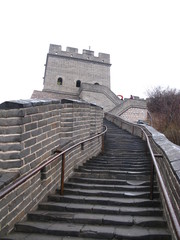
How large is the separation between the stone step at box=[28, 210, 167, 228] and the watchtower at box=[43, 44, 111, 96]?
32.2 metres

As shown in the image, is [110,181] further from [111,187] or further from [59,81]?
[59,81]

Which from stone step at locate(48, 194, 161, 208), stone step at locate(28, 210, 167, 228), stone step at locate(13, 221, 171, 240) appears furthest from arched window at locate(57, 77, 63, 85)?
stone step at locate(13, 221, 171, 240)

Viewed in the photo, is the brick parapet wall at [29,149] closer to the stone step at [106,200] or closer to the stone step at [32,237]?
the stone step at [32,237]

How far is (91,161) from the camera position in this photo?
23.9 ft

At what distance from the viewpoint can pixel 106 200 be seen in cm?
423

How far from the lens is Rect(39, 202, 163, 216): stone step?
3827mm

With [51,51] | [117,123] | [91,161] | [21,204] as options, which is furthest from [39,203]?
[51,51]

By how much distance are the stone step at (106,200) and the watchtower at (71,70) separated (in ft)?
103

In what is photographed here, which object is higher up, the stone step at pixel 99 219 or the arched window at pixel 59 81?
the arched window at pixel 59 81

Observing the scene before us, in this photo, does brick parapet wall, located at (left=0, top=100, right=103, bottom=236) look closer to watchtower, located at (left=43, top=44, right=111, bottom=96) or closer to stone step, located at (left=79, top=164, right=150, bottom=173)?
stone step, located at (left=79, top=164, right=150, bottom=173)

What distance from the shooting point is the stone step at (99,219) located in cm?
→ 349

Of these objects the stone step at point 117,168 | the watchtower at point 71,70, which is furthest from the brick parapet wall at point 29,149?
the watchtower at point 71,70

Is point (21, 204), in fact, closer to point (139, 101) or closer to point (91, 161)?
point (91, 161)

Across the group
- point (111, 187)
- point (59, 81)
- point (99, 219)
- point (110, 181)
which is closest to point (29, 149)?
point (99, 219)
